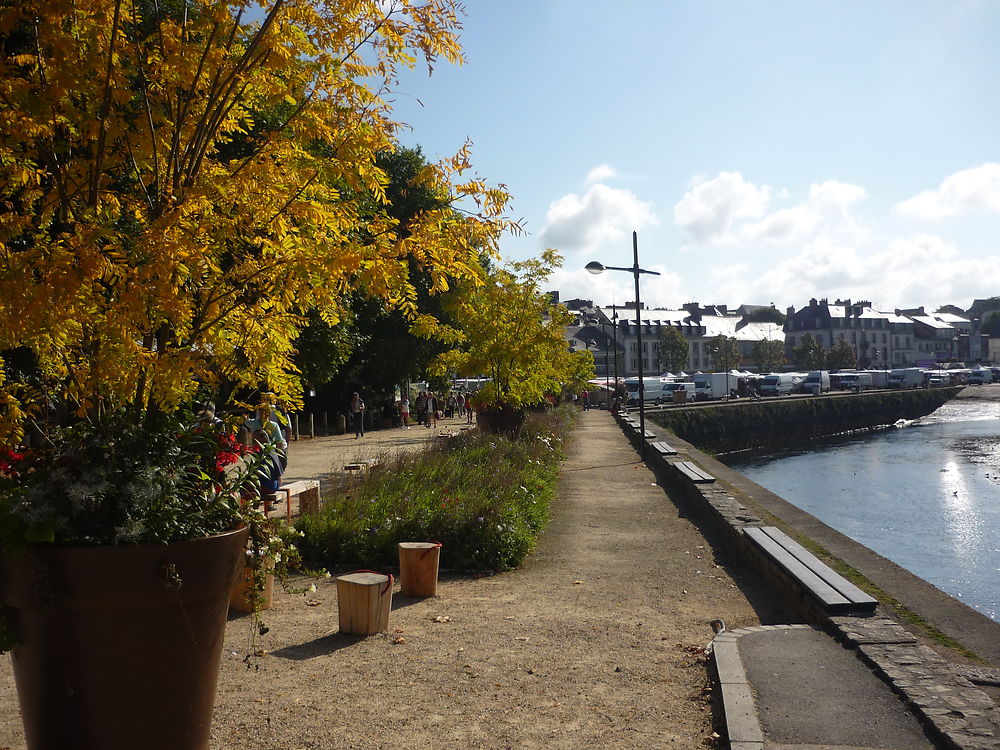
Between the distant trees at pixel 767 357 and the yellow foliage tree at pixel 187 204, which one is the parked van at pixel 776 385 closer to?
the distant trees at pixel 767 357

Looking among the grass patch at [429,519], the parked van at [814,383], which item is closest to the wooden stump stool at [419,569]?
the grass patch at [429,519]

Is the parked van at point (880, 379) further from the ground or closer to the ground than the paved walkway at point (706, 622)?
further from the ground

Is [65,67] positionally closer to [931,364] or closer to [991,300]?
[931,364]

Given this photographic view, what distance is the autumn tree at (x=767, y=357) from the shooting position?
108 meters

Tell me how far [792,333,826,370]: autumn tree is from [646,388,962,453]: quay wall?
1324 inches

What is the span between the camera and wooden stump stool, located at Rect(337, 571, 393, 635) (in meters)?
5.75

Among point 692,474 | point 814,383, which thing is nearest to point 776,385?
point 814,383

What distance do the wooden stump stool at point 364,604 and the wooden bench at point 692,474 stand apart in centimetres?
833

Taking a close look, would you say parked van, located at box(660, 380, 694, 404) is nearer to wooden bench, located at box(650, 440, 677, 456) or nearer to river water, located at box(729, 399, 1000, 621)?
river water, located at box(729, 399, 1000, 621)

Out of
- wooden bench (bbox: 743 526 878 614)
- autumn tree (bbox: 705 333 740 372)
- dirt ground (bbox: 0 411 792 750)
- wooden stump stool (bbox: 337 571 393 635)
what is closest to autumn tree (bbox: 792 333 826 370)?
autumn tree (bbox: 705 333 740 372)

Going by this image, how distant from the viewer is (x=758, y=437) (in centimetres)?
5200

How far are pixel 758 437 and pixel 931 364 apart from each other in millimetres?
90528

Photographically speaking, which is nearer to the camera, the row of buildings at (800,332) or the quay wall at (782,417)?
the quay wall at (782,417)

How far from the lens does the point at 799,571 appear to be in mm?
6781
